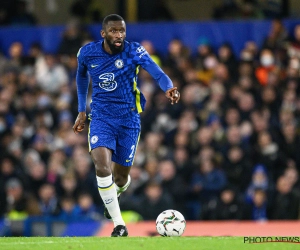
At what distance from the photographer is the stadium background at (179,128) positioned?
15102 mm

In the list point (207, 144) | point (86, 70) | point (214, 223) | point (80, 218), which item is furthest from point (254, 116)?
point (86, 70)

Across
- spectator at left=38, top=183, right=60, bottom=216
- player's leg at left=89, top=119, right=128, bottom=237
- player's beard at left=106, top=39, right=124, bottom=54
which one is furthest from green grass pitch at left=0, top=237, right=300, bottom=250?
spectator at left=38, top=183, right=60, bottom=216

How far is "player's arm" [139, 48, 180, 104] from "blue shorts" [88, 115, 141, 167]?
0.66 meters

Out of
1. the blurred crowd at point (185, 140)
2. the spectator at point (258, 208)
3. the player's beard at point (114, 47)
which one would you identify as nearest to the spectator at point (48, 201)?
the blurred crowd at point (185, 140)

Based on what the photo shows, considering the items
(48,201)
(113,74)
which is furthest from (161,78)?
(48,201)

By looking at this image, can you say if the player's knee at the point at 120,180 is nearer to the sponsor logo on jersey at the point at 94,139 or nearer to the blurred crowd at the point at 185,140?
the sponsor logo on jersey at the point at 94,139

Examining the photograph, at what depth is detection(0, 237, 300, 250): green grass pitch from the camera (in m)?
Result: 8.92

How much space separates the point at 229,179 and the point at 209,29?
397 cm

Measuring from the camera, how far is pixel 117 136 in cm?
1035

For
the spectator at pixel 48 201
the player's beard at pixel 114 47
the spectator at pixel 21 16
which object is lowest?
the spectator at pixel 48 201

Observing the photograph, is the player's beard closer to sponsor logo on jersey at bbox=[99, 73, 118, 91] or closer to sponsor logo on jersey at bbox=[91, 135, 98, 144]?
sponsor logo on jersey at bbox=[99, 73, 118, 91]

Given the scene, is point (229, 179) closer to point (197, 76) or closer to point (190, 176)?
point (190, 176)

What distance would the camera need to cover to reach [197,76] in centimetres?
1738

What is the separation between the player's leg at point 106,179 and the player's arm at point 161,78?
948 millimetres
